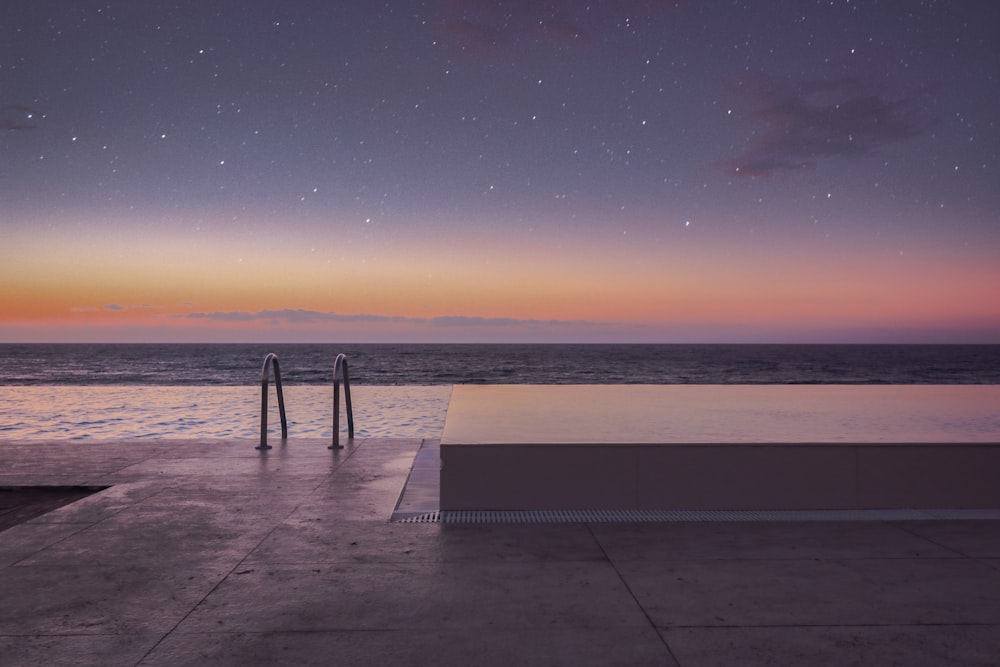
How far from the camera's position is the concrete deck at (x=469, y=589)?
8.04 ft

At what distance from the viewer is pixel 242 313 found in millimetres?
61594

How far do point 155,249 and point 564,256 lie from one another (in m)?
15.3

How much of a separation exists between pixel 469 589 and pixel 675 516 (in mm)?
1731

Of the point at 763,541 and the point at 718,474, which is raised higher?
the point at 718,474

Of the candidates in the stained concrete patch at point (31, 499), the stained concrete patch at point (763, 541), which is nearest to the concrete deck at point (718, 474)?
the stained concrete patch at point (763, 541)

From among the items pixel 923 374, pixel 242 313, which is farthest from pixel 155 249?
pixel 923 374

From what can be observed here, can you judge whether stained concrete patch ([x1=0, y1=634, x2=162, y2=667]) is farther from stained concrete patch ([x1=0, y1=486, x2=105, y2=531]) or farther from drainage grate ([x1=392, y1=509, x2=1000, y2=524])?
stained concrete patch ([x1=0, y1=486, x2=105, y2=531])

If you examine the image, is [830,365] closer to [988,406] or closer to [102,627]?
[988,406]

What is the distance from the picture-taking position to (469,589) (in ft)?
10.0

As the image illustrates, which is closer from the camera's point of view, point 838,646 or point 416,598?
point 838,646

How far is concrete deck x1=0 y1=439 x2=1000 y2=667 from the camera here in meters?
2.45

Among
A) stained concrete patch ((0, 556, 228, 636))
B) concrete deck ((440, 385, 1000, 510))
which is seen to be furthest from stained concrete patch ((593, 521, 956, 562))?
stained concrete patch ((0, 556, 228, 636))

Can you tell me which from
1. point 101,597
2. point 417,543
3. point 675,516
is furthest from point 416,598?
point 675,516

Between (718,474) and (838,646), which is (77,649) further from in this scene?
(718,474)
